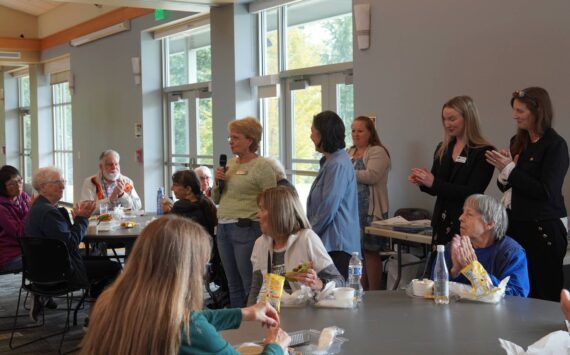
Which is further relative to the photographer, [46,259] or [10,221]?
[10,221]

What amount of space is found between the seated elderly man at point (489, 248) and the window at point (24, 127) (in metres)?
15.8

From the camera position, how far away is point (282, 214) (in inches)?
135

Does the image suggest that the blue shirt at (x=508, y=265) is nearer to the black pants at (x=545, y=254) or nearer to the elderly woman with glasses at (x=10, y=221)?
the black pants at (x=545, y=254)

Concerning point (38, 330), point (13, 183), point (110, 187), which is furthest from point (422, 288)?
point (110, 187)

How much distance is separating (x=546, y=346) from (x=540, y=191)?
172cm

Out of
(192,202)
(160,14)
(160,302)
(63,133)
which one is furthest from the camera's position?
(63,133)

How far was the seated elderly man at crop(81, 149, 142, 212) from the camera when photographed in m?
7.04

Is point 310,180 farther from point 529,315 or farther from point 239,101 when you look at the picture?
point 529,315

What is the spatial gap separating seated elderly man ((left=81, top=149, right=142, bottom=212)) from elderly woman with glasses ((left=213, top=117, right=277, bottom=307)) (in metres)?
2.29

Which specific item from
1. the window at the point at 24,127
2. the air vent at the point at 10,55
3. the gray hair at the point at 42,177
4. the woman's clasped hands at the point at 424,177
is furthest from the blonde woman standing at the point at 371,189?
the window at the point at 24,127

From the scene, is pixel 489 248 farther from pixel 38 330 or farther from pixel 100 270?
pixel 38 330

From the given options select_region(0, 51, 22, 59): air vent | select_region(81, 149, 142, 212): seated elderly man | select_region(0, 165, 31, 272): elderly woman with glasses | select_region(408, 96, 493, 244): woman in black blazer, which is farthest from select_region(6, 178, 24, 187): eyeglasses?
select_region(0, 51, 22, 59): air vent

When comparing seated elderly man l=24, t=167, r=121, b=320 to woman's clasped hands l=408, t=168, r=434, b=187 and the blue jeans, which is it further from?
woman's clasped hands l=408, t=168, r=434, b=187

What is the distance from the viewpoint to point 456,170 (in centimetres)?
401
